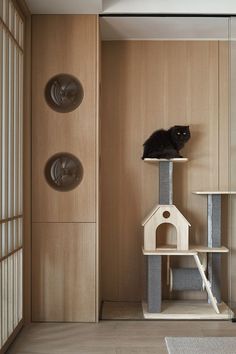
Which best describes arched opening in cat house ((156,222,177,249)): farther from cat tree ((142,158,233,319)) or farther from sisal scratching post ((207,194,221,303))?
sisal scratching post ((207,194,221,303))

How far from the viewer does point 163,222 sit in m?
4.05

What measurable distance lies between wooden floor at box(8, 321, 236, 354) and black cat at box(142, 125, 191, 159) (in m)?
1.35

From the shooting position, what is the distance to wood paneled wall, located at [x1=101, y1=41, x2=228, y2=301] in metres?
4.45

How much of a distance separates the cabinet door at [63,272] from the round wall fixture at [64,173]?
1.02ft

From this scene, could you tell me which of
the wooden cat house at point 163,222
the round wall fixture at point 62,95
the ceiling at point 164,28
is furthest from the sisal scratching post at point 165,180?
the ceiling at point 164,28

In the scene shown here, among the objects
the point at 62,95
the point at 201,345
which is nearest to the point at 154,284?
the point at 201,345

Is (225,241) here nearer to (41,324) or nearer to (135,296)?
(135,296)

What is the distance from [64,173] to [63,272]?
30.2 inches

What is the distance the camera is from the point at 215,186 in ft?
14.5

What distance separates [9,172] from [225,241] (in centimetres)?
206

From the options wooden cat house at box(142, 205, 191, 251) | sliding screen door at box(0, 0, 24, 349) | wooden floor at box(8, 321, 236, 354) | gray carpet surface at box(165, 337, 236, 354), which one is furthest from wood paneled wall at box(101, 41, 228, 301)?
gray carpet surface at box(165, 337, 236, 354)

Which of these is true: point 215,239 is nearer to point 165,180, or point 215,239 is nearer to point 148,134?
point 165,180

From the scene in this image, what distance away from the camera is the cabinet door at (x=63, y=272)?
3.82m

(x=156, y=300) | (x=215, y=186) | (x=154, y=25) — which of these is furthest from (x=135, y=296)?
(x=154, y=25)
